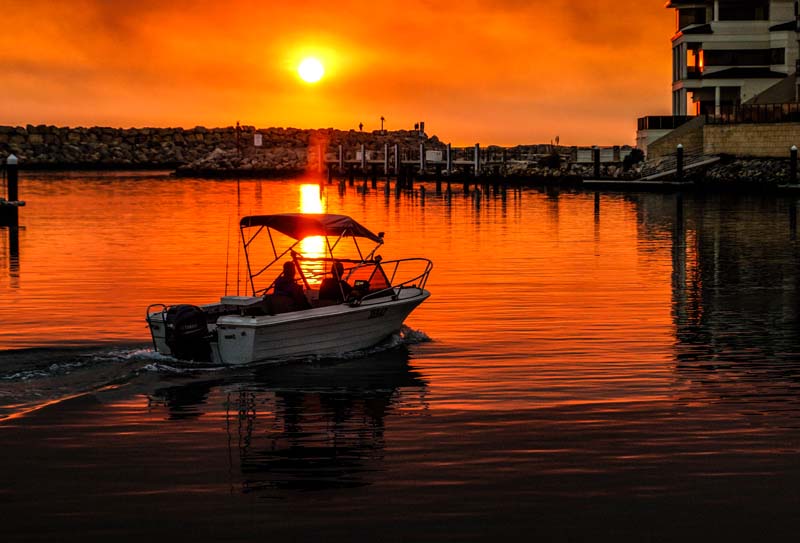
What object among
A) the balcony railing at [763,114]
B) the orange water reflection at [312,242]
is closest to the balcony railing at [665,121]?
the balcony railing at [763,114]

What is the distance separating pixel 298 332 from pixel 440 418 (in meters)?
4.92

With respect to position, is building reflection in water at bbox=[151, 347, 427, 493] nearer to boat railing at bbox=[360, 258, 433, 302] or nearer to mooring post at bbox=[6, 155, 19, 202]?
boat railing at bbox=[360, 258, 433, 302]

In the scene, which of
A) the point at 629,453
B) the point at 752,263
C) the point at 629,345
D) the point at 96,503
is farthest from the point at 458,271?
the point at 96,503

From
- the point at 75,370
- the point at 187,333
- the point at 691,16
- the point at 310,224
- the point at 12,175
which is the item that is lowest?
the point at 75,370

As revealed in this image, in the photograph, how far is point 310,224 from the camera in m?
26.6

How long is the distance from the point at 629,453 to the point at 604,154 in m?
108

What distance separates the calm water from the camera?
14.6 metres

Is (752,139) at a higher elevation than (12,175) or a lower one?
higher

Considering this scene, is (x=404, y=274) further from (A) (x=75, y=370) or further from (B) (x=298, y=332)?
(A) (x=75, y=370)

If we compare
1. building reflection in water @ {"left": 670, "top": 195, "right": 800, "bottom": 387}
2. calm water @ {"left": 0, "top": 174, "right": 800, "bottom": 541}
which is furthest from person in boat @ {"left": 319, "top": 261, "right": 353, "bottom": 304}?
building reflection in water @ {"left": 670, "top": 195, "right": 800, "bottom": 387}

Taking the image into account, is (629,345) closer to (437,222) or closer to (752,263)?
(752,263)

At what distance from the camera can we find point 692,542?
13750mm

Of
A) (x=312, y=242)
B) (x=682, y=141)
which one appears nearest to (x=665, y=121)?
(x=682, y=141)

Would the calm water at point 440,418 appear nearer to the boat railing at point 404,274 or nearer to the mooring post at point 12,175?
the boat railing at point 404,274
